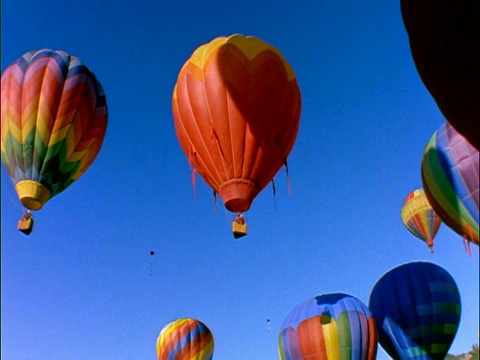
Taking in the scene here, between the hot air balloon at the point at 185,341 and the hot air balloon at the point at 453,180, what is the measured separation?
1015 centimetres

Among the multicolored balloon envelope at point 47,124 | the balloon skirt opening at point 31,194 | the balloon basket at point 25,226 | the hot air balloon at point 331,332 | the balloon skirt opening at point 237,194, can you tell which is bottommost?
the hot air balloon at point 331,332

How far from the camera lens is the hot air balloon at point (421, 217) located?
739 inches

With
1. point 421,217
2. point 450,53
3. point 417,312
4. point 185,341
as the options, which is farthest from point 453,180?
point 185,341

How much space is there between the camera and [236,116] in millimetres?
8969

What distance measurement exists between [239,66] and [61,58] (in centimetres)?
460

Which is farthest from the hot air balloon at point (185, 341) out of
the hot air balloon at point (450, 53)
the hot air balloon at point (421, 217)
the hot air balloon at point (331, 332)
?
the hot air balloon at point (450, 53)

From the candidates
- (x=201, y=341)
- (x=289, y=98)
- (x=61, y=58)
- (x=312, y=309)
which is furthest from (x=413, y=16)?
(x=201, y=341)

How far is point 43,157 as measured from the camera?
10.2m

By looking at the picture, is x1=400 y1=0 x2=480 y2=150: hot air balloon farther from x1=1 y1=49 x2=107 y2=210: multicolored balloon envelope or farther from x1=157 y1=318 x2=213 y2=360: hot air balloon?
x1=157 y1=318 x2=213 y2=360: hot air balloon

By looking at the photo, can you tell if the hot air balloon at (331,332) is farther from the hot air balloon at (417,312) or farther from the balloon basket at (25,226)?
the balloon basket at (25,226)

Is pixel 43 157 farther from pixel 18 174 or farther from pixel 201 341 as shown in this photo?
pixel 201 341

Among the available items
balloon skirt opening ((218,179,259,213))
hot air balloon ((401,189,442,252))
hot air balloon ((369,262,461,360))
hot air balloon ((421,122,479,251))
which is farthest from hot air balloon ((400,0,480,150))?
hot air balloon ((401,189,442,252))

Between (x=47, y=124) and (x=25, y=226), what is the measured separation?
210 centimetres

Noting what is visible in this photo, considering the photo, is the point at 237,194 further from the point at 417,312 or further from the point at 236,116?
the point at 417,312
